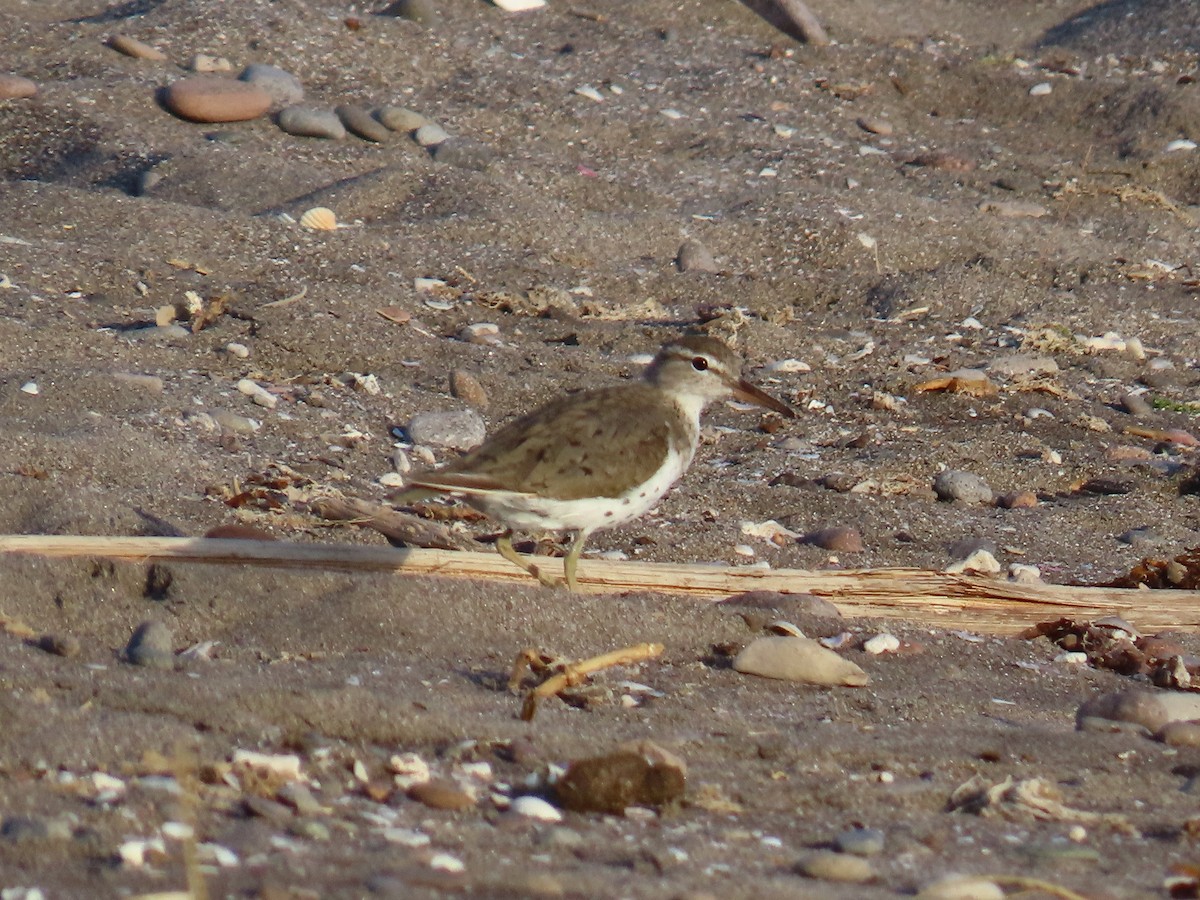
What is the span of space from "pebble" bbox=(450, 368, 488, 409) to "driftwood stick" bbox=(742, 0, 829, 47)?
5742 millimetres

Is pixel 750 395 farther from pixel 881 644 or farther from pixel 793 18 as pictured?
pixel 793 18

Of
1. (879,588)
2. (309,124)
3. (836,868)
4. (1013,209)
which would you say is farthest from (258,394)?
(1013,209)

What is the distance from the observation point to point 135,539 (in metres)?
4.43

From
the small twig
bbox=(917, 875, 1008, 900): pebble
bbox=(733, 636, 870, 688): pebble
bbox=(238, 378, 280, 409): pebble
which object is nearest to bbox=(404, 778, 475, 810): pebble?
the small twig

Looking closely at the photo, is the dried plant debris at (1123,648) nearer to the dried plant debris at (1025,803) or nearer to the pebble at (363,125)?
the dried plant debris at (1025,803)

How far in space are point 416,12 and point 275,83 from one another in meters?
1.75

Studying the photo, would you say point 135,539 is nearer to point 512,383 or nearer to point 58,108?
point 512,383

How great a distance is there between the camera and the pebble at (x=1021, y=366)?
7.45m

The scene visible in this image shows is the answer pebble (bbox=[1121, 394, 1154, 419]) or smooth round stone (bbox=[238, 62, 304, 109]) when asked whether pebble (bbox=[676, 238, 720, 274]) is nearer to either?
pebble (bbox=[1121, 394, 1154, 419])

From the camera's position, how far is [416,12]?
10906 millimetres

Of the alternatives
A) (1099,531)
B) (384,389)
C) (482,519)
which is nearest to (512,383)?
(384,389)

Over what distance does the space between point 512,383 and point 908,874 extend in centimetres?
419

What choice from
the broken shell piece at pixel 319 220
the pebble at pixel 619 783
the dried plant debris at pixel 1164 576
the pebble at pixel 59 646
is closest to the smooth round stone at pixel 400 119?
the broken shell piece at pixel 319 220

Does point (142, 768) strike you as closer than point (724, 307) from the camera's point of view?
Yes
